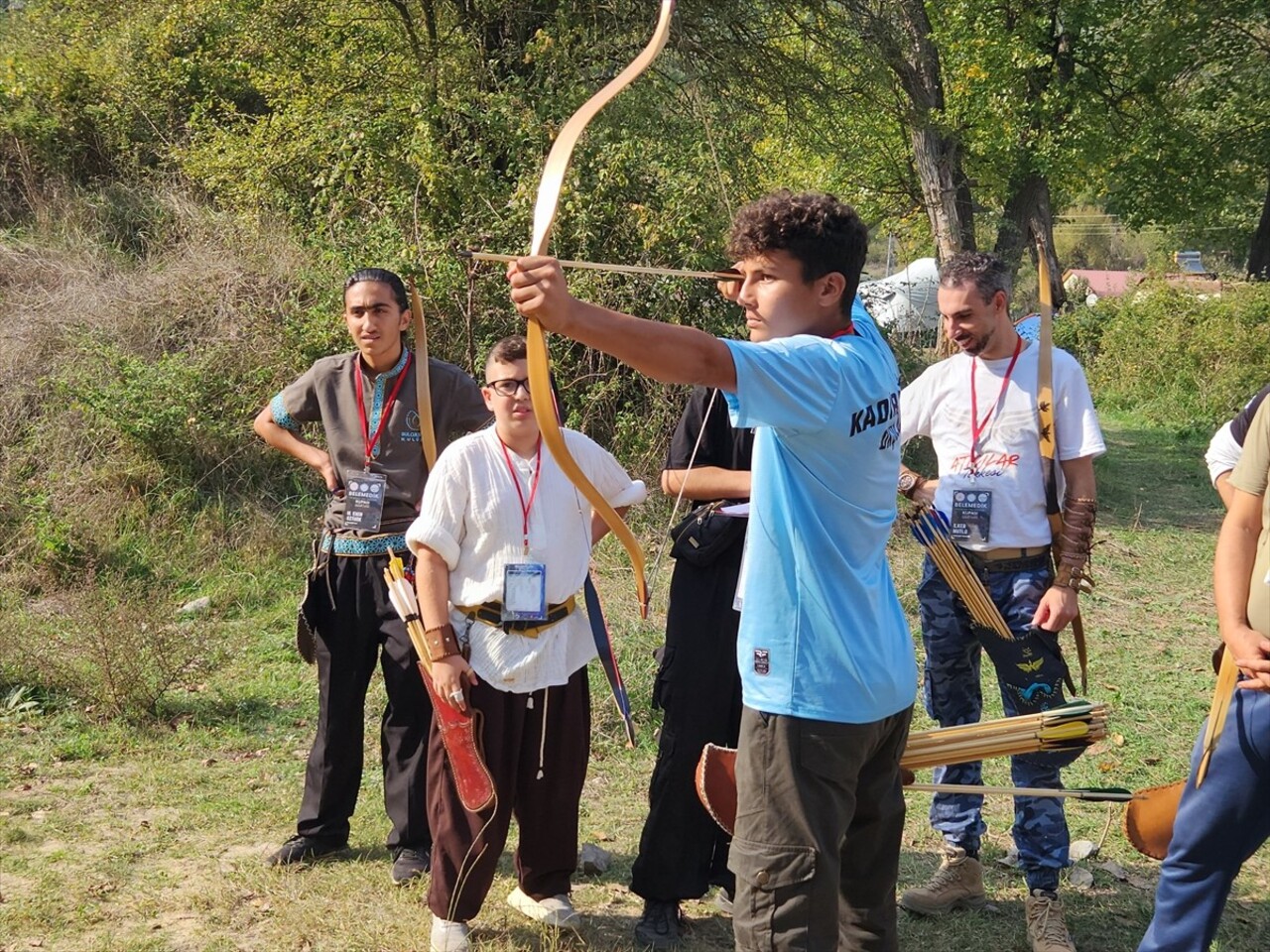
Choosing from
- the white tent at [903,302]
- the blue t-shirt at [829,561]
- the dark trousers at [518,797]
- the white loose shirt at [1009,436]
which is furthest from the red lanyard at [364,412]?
the white tent at [903,302]

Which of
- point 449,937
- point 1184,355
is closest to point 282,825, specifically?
point 449,937

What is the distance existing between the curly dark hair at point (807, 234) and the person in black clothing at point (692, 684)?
1.26 metres

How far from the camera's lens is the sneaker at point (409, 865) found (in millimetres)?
4402

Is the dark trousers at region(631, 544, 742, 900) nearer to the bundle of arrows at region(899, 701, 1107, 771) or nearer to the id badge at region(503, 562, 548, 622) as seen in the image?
the id badge at region(503, 562, 548, 622)

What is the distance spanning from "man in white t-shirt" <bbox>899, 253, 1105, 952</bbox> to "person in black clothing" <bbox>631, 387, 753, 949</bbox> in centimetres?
77

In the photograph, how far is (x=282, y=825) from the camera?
16.2 feet

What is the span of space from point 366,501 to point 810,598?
222 centimetres

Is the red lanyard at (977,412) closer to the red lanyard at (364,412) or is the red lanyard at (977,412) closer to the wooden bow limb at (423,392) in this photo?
the wooden bow limb at (423,392)

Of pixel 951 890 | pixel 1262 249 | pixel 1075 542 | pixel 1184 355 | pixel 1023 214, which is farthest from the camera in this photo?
pixel 1262 249

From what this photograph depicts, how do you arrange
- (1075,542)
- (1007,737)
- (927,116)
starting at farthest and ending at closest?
(927,116) → (1075,542) → (1007,737)

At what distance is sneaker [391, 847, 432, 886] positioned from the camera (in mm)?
4402

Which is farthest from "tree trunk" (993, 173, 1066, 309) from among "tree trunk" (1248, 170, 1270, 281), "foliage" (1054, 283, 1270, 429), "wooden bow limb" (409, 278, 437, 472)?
"wooden bow limb" (409, 278, 437, 472)

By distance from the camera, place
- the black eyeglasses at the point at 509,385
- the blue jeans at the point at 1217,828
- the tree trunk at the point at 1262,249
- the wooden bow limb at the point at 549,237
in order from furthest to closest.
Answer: the tree trunk at the point at 1262,249 < the black eyeglasses at the point at 509,385 < the blue jeans at the point at 1217,828 < the wooden bow limb at the point at 549,237

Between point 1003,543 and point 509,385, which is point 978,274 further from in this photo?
point 509,385
